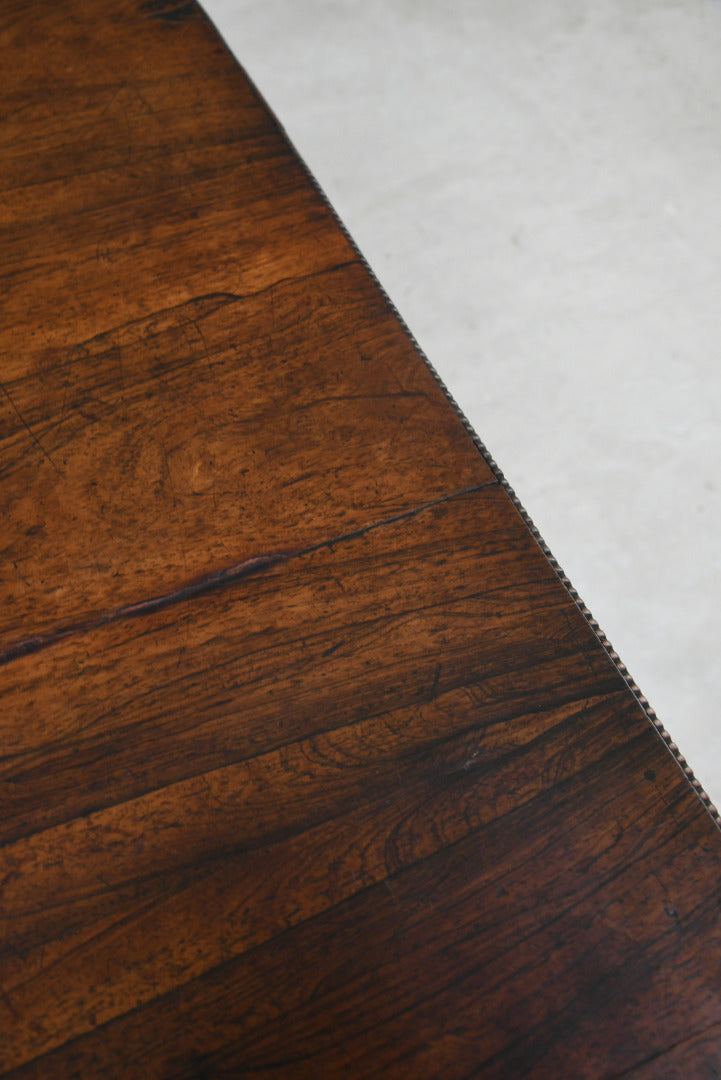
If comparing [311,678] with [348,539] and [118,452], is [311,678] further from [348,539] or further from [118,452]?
[118,452]

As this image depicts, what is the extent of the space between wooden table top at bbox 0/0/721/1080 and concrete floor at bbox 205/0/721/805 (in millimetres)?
783

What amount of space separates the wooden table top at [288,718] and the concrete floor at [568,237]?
0.78 meters

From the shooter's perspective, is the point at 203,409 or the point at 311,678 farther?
Answer: the point at 203,409

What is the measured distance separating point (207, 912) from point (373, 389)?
1.55 ft

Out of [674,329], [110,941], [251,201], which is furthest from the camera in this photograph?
[674,329]

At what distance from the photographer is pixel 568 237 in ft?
6.23

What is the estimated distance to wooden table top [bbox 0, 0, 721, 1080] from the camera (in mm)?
628

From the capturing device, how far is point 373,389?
867mm

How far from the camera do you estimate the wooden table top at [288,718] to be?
63 cm

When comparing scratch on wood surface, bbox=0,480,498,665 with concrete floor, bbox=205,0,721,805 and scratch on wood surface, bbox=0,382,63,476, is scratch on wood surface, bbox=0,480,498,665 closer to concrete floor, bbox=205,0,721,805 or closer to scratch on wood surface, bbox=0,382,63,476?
scratch on wood surface, bbox=0,382,63,476

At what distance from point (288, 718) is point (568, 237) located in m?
1.48

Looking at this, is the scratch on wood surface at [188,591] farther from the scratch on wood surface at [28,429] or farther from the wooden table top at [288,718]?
the scratch on wood surface at [28,429]

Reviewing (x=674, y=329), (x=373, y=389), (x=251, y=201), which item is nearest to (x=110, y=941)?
(x=373, y=389)

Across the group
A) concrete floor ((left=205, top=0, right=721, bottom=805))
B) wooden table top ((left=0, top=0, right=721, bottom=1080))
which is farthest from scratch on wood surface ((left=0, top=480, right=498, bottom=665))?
concrete floor ((left=205, top=0, right=721, bottom=805))
